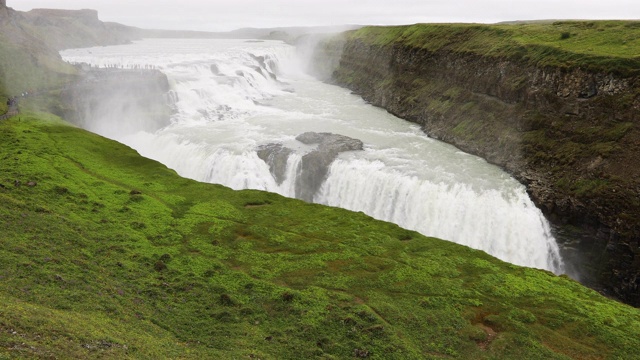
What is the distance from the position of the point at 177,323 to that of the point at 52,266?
6451 millimetres

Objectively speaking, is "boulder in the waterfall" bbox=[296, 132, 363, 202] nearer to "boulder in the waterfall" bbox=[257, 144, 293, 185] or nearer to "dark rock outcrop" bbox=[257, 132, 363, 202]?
"dark rock outcrop" bbox=[257, 132, 363, 202]

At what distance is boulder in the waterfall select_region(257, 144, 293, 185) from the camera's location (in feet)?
147

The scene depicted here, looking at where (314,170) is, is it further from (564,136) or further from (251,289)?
(564,136)

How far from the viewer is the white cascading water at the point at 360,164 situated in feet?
118

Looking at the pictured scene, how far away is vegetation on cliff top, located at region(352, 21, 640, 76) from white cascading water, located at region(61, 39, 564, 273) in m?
12.4

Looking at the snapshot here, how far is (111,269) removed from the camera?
2148cm

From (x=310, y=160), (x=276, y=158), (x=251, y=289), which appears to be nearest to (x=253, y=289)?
(x=251, y=289)

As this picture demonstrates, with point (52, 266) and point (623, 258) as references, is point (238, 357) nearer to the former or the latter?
point (52, 266)

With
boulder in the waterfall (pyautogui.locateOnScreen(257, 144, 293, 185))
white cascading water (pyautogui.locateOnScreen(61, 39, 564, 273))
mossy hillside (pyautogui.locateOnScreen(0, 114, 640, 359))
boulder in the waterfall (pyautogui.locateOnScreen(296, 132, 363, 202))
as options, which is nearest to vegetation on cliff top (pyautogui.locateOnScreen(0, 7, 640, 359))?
mossy hillside (pyautogui.locateOnScreen(0, 114, 640, 359))

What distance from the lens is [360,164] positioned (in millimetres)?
43281

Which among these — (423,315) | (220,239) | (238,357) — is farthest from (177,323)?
(423,315)

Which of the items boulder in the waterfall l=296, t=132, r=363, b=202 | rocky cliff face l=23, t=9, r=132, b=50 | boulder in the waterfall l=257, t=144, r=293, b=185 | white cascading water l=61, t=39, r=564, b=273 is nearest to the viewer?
white cascading water l=61, t=39, r=564, b=273

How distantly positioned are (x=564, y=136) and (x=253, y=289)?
33407mm

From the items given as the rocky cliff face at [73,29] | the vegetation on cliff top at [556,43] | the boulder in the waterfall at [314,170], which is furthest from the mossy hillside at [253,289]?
the rocky cliff face at [73,29]
